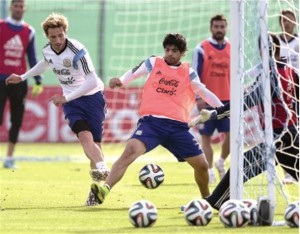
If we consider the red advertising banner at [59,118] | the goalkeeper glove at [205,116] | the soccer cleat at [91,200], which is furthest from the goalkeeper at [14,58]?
the goalkeeper glove at [205,116]

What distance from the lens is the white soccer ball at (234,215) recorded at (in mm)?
9180

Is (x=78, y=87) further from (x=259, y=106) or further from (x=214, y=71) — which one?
(x=214, y=71)

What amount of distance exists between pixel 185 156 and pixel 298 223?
2.20m

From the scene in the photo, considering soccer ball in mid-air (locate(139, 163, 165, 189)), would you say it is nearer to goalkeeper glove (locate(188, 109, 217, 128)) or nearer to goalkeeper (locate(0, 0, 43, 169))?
goalkeeper glove (locate(188, 109, 217, 128))

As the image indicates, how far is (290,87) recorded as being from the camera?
10.9 m

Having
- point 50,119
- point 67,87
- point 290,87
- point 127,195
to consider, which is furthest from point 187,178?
point 50,119

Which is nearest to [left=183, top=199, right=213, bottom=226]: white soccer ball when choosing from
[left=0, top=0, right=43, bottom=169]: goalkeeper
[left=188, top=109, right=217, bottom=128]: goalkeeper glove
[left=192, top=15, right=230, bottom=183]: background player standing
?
[left=188, top=109, right=217, bottom=128]: goalkeeper glove

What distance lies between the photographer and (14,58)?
17.4 meters

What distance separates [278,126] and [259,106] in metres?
0.61

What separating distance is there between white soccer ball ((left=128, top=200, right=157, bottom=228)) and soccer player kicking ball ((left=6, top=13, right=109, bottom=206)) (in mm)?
2285

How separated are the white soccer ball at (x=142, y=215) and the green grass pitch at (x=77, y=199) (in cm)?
6

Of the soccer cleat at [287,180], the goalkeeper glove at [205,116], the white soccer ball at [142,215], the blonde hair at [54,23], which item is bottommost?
the soccer cleat at [287,180]

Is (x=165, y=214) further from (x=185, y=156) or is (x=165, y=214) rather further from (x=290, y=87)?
(x=290, y=87)

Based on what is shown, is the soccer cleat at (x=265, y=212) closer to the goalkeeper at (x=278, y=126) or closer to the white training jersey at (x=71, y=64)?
the goalkeeper at (x=278, y=126)
